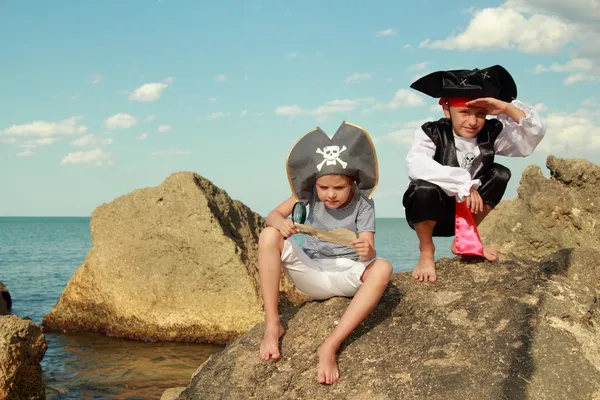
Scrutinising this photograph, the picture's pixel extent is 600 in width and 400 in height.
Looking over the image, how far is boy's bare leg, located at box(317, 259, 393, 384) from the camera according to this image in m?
3.50

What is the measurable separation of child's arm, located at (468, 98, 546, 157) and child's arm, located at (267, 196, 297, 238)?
4.42 feet

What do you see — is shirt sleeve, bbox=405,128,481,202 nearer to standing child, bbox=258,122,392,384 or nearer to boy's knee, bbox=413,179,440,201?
boy's knee, bbox=413,179,440,201

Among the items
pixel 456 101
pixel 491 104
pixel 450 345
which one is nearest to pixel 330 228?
pixel 450 345

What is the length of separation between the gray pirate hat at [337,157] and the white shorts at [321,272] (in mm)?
419

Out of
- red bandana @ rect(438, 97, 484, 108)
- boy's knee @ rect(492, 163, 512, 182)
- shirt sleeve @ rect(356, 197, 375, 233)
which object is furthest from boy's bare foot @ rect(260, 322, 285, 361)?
red bandana @ rect(438, 97, 484, 108)

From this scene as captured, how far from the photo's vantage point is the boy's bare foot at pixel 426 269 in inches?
164

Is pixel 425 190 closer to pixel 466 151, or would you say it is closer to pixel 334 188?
pixel 466 151

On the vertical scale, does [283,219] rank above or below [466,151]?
below

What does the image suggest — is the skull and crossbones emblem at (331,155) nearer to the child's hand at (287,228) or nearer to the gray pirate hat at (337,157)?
the gray pirate hat at (337,157)

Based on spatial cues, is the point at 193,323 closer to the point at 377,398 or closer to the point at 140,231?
the point at 140,231

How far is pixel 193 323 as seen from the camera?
26.6ft

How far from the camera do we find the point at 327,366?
3.46 meters

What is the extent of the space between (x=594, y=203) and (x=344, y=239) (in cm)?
370

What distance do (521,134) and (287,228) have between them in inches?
67.9
